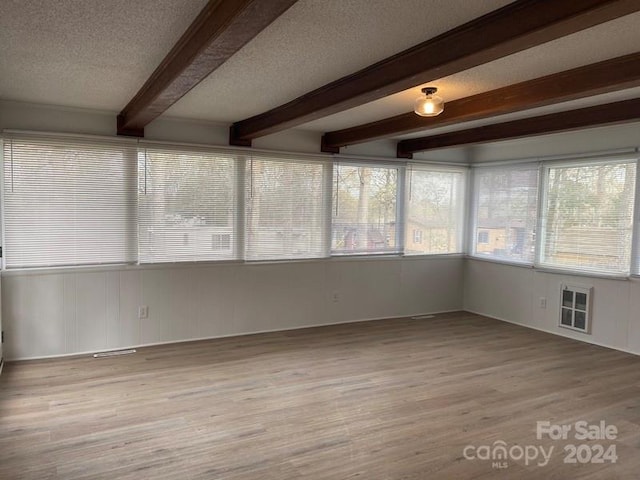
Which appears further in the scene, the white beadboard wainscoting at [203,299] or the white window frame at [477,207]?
the white window frame at [477,207]

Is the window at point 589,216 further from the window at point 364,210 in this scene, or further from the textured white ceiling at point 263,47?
the window at point 364,210

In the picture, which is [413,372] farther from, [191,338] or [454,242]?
[454,242]

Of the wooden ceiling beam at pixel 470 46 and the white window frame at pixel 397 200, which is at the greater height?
the wooden ceiling beam at pixel 470 46

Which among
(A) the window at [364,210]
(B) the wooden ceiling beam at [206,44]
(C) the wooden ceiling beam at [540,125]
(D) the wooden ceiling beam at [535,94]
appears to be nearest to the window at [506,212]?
(C) the wooden ceiling beam at [540,125]

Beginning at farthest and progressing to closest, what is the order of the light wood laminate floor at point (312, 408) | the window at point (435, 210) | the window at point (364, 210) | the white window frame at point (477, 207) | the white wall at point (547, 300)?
the window at point (435, 210)
the window at point (364, 210)
the white window frame at point (477, 207)
the white wall at point (547, 300)
the light wood laminate floor at point (312, 408)

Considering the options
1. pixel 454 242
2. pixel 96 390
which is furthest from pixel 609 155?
pixel 96 390

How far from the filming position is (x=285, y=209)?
5445mm

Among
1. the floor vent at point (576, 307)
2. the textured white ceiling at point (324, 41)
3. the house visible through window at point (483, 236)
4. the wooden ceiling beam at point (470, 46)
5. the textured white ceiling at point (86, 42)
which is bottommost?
the floor vent at point (576, 307)

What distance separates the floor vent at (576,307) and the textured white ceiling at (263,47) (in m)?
2.23

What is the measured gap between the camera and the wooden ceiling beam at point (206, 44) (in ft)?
6.16

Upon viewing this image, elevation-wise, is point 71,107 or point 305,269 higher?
point 71,107

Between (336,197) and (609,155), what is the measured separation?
9.44 feet

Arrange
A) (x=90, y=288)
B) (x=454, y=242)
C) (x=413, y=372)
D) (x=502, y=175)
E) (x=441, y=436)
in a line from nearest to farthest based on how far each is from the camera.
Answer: (x=441, y=436), (x=413, y=372), (x=90, y=288), (x=502, y=175), (x=454, y=242)

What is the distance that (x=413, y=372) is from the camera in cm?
422
